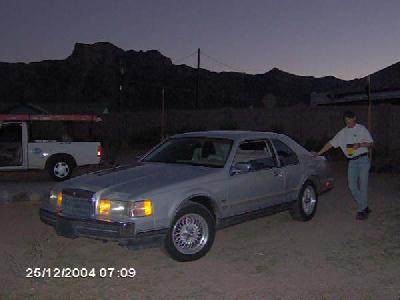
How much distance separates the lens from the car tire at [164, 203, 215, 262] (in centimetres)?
644

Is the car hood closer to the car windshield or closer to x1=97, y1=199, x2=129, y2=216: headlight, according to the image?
x1=97, y1=199, x2=129, y2=216: headlight

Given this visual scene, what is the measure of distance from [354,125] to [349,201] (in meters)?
2.28

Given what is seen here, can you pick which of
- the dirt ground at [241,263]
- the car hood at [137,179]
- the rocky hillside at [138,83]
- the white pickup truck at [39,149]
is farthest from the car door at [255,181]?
the rocky hillside at [138,83]

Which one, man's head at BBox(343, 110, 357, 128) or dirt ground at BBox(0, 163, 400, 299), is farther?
man's head at BBox(343, 110, 357, 128)

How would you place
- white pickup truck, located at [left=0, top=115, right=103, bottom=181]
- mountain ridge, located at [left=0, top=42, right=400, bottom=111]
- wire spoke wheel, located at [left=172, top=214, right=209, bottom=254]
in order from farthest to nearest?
mountain ridge, located at [left=0, top=42, right=400, bottom=111]
white pickup truck, located at [left=0, top=115, right=103, bottom=181]
wire spoke wheel, located at [left=172, top=214, right=209, bottom=254]

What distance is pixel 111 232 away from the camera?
6.15 m

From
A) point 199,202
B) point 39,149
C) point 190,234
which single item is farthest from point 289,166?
point 39,149

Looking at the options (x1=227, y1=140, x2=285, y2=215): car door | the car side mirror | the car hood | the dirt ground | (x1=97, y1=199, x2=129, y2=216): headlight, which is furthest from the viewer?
(x1=227, y1=140, x2=285, y2=215): car door

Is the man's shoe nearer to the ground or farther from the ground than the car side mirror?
nearer to the ground

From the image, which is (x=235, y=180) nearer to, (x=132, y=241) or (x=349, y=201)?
(x=132, y=241)

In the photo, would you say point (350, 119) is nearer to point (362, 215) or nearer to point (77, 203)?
point (362, 215)

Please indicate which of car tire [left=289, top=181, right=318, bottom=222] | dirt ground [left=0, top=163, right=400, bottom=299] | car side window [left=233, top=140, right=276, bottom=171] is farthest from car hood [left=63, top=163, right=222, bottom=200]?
car tire [left=289, top=181, right=318, bottom=222]

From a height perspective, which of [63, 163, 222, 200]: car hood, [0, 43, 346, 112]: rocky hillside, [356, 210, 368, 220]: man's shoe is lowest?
[356, 210, 368, 220]: man's shoe

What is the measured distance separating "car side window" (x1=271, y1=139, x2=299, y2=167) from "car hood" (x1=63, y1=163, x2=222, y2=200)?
4.98 feet
